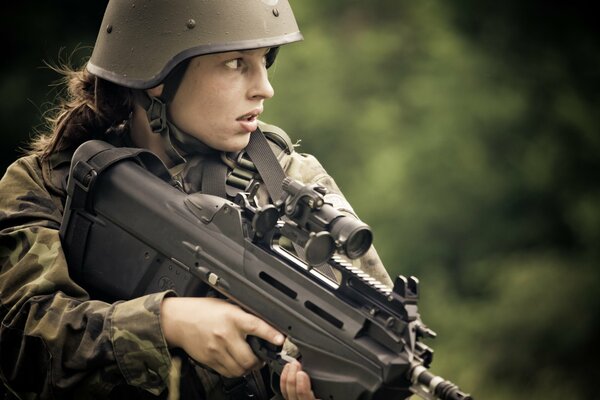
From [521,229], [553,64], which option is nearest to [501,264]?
[521,229]

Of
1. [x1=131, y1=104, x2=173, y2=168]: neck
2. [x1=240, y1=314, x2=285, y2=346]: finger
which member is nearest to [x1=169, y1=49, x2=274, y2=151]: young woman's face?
[x1=131, y1=104, x2=173, y2=168]: neck

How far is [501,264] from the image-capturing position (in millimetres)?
9336

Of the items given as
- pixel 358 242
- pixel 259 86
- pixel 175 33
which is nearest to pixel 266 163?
pixel 259 86

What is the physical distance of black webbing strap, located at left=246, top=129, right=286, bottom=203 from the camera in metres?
4.05

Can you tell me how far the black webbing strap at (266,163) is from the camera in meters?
4.05

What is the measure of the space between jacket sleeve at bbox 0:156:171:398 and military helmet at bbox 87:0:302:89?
65cm

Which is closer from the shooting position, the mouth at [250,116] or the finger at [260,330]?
the finger at [260,330]

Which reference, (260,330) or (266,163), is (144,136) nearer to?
(266,163)

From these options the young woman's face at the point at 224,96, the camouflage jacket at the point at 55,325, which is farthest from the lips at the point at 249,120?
the camouflage jacket at the point at 55,325

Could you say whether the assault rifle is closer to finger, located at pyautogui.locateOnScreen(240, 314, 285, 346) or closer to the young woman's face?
finger, located at pyautogui.locateOnScreen(240, 314, 285, 346)

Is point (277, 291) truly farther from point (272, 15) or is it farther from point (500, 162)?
point (500, 162)

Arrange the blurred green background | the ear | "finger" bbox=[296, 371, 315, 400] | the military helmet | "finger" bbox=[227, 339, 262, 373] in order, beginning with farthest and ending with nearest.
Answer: the blurred green background, the ear, the military helmet, "finger" bbox=[227, 339, 262, 373], "finger" bbox=[296, 371, 315, 400]

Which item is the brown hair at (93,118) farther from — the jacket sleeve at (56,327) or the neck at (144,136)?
the jacket sleeve at (56,327)

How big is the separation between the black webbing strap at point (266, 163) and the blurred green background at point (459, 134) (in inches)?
194
